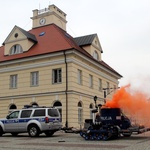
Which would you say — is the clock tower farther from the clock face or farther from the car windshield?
the car windshield

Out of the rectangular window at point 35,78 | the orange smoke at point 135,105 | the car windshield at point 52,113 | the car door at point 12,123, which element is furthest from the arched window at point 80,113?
the orange smoke at point 135,105

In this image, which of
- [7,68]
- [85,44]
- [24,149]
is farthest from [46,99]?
[24,149]

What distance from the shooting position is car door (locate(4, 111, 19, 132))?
18906mm

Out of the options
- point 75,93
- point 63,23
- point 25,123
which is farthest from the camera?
point 63,23

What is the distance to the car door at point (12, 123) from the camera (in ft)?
62.0

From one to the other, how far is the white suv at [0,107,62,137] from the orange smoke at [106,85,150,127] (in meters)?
4.37

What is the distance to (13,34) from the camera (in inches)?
1203

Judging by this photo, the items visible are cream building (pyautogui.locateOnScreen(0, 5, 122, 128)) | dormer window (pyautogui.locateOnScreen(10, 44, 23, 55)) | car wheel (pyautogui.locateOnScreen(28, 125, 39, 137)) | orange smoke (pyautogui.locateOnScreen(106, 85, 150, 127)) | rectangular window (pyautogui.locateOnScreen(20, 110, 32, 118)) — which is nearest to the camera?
orange smoke (pyautogui.locateOnScreen(106, 85, 150, 127))

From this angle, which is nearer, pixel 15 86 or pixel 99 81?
pixel 15 86

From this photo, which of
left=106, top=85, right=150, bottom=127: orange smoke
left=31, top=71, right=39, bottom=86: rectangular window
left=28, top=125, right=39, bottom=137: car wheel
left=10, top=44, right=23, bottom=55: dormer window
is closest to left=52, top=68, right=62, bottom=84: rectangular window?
left=31, top=71, right=39, bottom=86: rectangular window

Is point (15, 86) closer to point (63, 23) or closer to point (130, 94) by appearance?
point (63, 23)

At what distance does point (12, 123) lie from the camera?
19.0 m

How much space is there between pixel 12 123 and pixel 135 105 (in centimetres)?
918

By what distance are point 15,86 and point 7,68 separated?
7.78 ft
